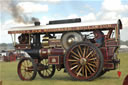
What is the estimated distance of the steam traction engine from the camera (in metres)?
12.4

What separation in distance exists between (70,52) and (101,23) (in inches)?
88.2

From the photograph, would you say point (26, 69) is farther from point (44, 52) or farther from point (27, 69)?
point (44, 52)

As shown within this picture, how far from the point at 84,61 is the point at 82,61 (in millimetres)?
104

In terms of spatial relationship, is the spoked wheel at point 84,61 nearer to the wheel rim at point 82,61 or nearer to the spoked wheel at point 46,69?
the wheel rim at point 82,61

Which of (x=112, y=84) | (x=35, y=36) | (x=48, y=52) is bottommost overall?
(x=112, y=84)

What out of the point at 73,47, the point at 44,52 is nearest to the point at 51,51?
the point at 44,52

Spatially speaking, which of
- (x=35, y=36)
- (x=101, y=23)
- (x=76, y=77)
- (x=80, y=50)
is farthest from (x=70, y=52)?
(x=35, y=36)

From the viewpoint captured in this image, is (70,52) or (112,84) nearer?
(112,84)

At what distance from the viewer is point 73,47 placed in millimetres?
12820

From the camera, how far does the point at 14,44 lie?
591 inches

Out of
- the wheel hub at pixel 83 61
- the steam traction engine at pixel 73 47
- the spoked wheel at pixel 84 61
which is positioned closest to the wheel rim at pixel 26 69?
the steam traction engine at pixel 73 47

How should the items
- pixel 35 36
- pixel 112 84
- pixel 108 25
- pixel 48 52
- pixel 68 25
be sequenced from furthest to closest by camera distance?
pixel 35 36 → pixel 48 52 → pixel 68 25 → pixel 108 25 → pixel 112 84

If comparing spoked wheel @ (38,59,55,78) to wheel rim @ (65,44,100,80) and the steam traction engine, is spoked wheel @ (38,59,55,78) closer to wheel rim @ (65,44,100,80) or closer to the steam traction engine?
the steam traction engine

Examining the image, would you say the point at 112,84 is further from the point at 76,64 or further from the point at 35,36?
the point at 35,36
